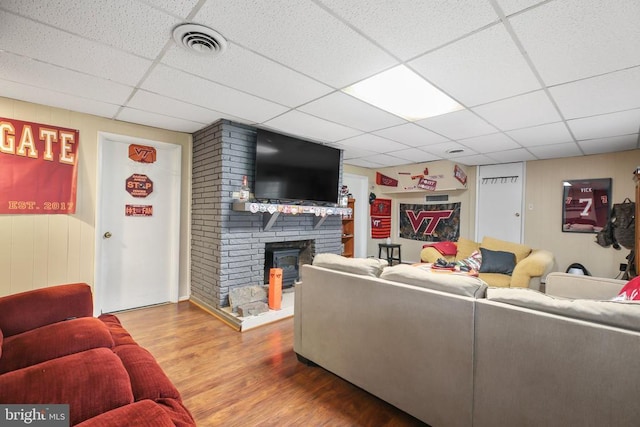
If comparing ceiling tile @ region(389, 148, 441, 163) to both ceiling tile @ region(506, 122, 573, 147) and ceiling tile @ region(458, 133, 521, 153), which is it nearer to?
ceiling tile @ region(458, 133, 521, 153)

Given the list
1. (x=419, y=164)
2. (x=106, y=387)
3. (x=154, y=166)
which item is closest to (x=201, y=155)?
(x=154, y=166)

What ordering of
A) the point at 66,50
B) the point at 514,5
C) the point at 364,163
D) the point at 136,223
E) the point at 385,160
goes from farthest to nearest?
the point at 364,163
the point at 385,160
the point at 136,223
the point at 66,50
the point at 514,5

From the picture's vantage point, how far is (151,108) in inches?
116

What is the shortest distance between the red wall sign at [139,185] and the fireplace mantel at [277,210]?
1.18 meters

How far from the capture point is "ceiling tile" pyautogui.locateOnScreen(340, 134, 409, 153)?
396 cm

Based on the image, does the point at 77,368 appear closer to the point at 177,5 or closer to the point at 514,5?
the point at 177,5

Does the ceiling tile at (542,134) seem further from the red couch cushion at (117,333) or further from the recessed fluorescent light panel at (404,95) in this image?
the red couch cushion at (117,333)

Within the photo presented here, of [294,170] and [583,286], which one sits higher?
[294,170]

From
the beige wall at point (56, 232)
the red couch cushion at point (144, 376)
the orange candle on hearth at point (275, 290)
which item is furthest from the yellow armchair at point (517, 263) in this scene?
the beige wall at point (56, 232)

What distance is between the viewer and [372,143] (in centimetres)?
424

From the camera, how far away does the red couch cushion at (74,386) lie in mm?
1060

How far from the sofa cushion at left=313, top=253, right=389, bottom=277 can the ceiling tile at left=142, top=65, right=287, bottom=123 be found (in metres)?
1.60

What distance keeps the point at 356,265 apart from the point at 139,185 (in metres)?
3.04

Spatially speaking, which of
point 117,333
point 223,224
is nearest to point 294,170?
point 223,224
